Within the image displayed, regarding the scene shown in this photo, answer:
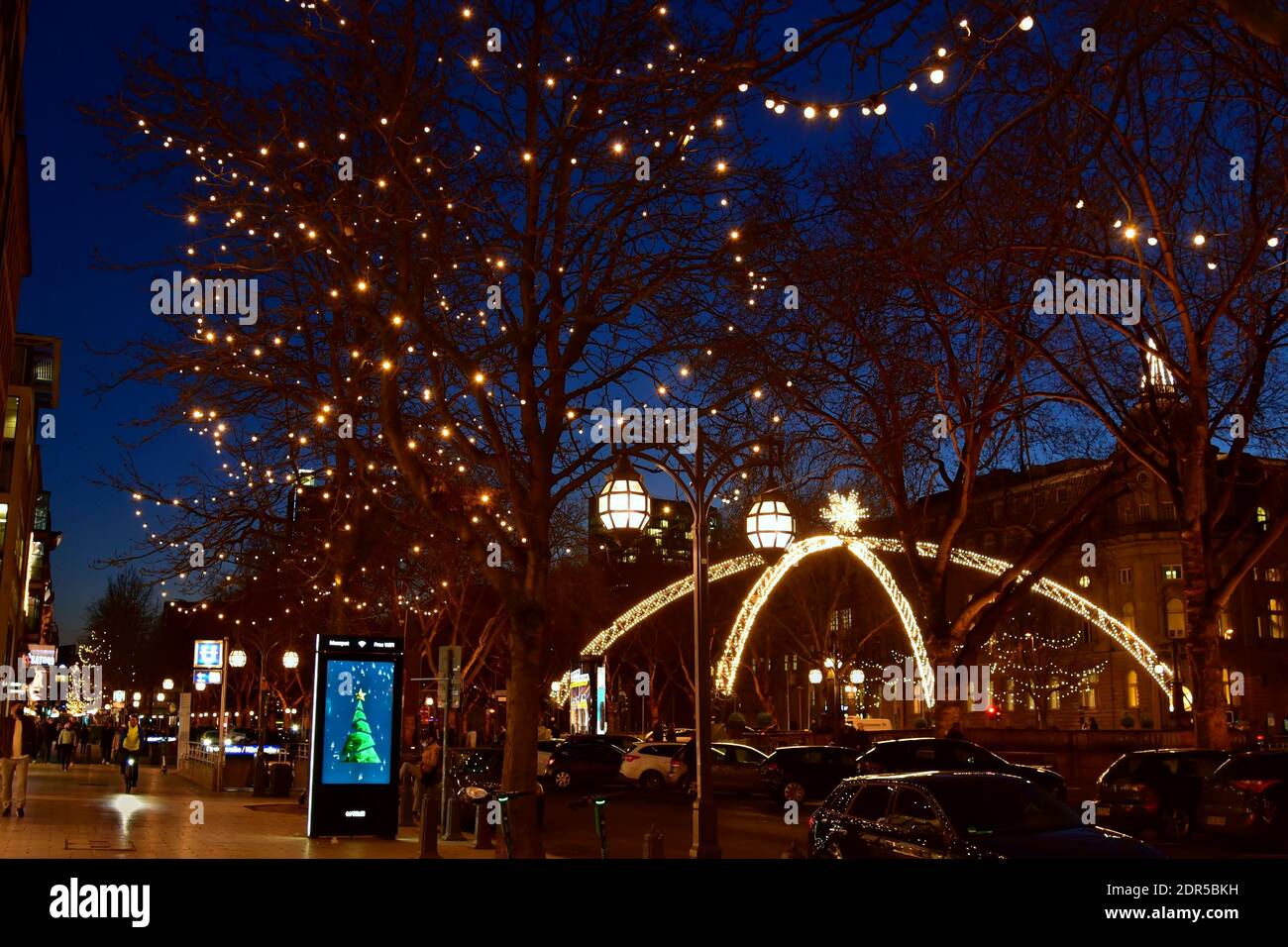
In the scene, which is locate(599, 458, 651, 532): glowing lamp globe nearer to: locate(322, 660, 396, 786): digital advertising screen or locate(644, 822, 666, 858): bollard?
locate(644, 822, 666, 858): bollard

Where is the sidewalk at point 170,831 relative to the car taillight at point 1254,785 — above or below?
below

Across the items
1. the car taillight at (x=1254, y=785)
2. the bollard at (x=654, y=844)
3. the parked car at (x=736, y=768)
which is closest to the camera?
the bollard at (x=654, y=844)

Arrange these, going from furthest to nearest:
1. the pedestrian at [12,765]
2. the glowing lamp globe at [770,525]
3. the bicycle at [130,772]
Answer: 1. the bicycle at [130,772]
2. the pedestrian at [12,765]
3. the glowing lamp globe at [770,525]

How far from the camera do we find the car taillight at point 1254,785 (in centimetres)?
1952

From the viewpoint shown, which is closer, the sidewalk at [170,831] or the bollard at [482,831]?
the sidewalk at [170,831]

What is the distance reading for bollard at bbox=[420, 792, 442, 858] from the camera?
17.9 metres

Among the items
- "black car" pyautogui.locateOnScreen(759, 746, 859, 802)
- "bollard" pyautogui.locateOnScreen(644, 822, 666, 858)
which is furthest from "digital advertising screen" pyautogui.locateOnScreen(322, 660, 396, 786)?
"black car" pyautogui.locateOnScreen(759, 746, 859, 802)

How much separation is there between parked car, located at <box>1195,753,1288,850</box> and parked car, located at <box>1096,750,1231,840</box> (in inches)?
47.6

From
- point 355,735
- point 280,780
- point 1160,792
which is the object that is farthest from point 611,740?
point 355,735

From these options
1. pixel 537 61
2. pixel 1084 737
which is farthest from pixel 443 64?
pixel 1084 737

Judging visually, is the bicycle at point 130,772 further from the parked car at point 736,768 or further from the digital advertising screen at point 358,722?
the digital advertising screen at point 358,722

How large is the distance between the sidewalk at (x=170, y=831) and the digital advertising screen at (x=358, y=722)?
46.5 inches

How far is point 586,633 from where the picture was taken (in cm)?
6781

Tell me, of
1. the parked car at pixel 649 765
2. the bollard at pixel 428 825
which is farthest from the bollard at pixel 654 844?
the parked car at pixel 649 765
